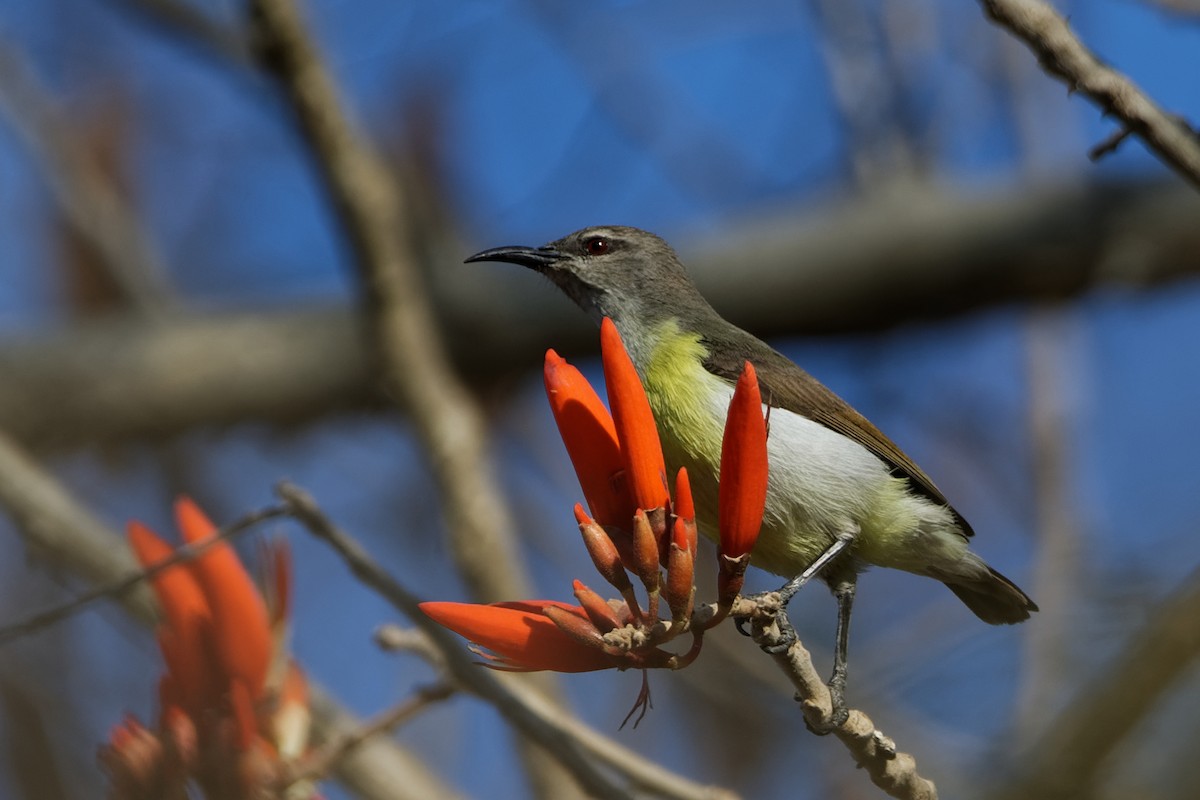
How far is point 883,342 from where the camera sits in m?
7.22

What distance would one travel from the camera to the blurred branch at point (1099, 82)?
7.31ft

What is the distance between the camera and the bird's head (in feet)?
13.0

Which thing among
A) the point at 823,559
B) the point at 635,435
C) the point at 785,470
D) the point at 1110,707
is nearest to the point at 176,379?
the point at 785,470

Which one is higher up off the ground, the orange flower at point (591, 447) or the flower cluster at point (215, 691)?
the orange flower at point (591, 447)

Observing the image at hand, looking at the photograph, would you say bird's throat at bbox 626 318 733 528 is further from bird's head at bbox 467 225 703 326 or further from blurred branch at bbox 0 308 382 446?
blurred branch at bbox 0 308 382 446

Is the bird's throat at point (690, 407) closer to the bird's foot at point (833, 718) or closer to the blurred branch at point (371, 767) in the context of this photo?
the bird's foot at point (833, 718)

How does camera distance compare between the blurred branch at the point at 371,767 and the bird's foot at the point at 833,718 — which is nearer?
the bird's foot at the point at 833,718

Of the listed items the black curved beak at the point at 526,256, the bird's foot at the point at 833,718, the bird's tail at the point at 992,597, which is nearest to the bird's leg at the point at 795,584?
the bird's foot at the point at 833,718

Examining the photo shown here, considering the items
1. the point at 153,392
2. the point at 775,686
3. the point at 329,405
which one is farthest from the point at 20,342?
the point at 775,686

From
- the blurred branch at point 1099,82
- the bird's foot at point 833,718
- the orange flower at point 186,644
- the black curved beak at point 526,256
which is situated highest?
the black curved beak at point 526,256

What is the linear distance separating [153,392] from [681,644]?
3.74 metres

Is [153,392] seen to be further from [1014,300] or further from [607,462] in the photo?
[607,462]

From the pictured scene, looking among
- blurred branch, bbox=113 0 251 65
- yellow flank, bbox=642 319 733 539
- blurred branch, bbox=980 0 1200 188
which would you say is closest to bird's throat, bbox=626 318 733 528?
yellow flank, bbox=642 319 733 539

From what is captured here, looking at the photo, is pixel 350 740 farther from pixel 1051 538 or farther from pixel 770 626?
pixel 1051 538
